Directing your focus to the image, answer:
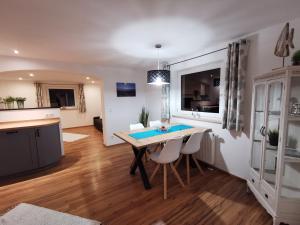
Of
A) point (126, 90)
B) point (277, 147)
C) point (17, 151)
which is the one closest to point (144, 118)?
point (126, 90)

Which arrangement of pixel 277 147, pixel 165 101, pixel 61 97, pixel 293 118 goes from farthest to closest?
pixel 61 97
pixel 165 101
pixel 277 147
pixel 293 118

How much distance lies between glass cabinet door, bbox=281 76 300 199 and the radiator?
3.84 feet

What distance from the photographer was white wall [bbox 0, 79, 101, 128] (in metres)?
5.84

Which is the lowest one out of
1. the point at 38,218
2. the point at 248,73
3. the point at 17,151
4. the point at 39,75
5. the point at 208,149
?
the point at 38,218

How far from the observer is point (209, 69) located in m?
2.94

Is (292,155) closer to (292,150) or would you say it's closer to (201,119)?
(292,150)

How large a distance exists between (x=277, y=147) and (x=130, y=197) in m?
1.92

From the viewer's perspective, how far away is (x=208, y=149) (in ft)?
9.54

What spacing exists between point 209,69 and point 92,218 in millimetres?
3056

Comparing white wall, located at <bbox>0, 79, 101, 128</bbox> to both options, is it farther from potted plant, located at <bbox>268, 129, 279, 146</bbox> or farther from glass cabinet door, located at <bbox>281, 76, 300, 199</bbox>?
glass cabinet door, located at <bbox>281, 76, 300, 199</bbox>

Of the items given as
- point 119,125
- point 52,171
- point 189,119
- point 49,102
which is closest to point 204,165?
point 189,119

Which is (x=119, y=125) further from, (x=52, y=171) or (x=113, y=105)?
(x=52, y=171)

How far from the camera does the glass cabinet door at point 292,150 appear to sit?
1.48 m

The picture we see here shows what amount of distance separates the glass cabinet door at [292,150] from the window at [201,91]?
123cm
